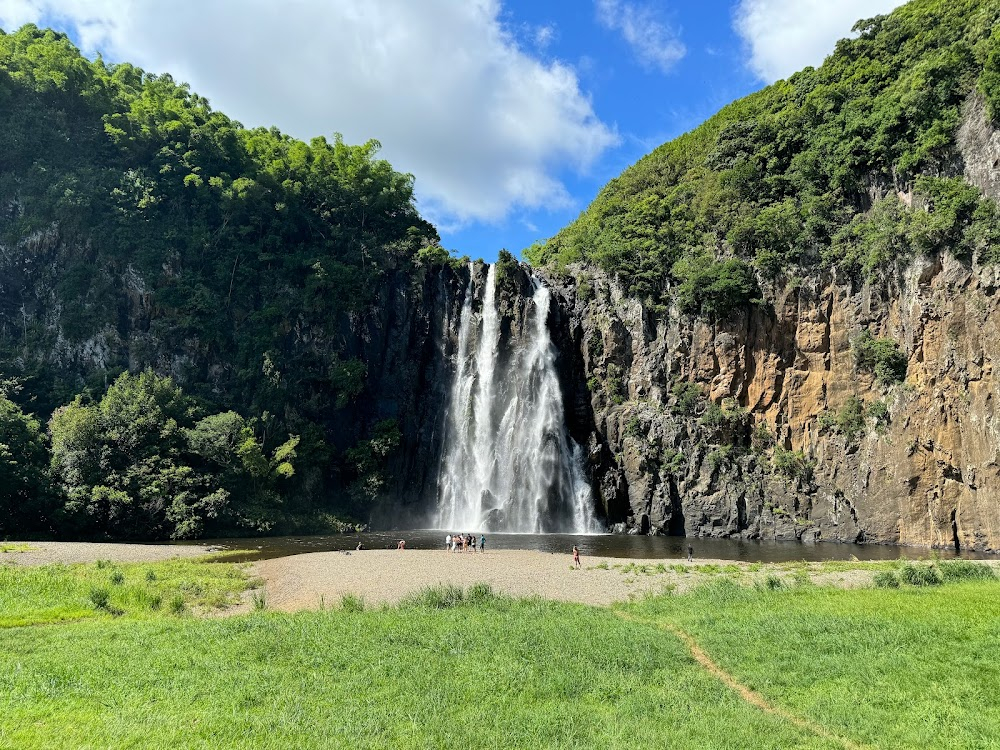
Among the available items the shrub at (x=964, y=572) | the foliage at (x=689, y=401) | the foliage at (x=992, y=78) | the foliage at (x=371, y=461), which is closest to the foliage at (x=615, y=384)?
the foliage at (x=689, y=401)

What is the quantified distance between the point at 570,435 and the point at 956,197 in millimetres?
31277

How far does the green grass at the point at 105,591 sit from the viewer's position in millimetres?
16688

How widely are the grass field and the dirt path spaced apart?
5cm

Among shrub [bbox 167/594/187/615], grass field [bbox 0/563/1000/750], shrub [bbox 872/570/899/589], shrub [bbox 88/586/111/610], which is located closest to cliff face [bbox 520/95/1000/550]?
shrub [bbox 872/570/899/589]

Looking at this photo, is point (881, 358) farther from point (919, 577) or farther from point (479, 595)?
point (479, 595)

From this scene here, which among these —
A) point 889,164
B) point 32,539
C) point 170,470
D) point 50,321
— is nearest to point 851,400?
point 889,164

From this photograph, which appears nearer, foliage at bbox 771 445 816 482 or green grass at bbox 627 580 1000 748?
green grass at bbox 627 580 1000 748

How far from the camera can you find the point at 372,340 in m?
56.2

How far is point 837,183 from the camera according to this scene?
4631cm

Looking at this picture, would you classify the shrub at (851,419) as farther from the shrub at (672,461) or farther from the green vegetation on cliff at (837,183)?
the shrub at (672,461)

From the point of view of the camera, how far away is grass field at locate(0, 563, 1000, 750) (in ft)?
27.3

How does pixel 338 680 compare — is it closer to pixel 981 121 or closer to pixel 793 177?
pixel 981 121

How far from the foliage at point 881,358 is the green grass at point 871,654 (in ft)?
82.2

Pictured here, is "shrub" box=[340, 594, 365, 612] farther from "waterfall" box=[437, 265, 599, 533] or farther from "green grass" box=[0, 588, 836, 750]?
"waterfall" box=[437, 265, 599, 533]
